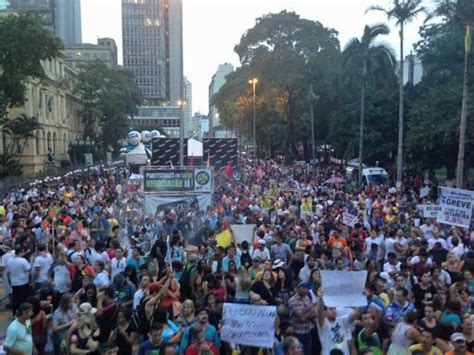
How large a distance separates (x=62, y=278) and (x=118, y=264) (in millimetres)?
1005

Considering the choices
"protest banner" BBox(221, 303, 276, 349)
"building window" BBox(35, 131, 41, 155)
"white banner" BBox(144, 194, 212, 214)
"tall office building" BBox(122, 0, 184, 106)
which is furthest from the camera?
"tall office building" BBox(122, 0, 184, 106)

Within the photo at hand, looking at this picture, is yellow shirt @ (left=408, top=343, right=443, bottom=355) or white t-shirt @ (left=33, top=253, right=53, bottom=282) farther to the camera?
white t-shirt @ (left=33, top=253, right=53, bottom=282)

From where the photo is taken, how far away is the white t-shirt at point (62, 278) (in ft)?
30.7

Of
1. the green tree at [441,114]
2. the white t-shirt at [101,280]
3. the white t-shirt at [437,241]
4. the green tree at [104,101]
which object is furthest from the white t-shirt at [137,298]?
the green tree at [104,101]

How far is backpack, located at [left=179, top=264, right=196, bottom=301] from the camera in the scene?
884 centimetres

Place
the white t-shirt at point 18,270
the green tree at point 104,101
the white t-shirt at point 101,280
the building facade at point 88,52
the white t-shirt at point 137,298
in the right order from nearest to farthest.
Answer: the white t-shirt at point 137,298, the white t-shirt at point 101,280, the white t-shirt at point 18,270, the green tree at point 104,101, the building facade at point 88,52

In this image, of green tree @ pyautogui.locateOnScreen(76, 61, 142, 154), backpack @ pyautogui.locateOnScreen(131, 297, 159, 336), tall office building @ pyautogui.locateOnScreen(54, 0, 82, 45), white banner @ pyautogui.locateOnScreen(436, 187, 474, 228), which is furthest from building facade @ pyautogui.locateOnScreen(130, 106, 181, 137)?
backpack @ pyautogui.locateOnScreen(131, 297, 159, 336)

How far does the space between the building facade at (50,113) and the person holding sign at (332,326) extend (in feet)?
142

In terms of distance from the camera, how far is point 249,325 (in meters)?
6.64

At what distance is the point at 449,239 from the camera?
41.2ft

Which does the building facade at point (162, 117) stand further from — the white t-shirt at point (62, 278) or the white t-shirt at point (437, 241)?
the white t-shirt at point (62, 278)

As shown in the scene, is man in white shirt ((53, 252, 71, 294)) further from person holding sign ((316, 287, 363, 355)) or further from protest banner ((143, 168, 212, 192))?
protest banner ((143, 168, 212, 192))

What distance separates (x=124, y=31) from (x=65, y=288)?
160140 mm

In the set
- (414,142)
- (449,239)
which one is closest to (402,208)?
(449,239)
